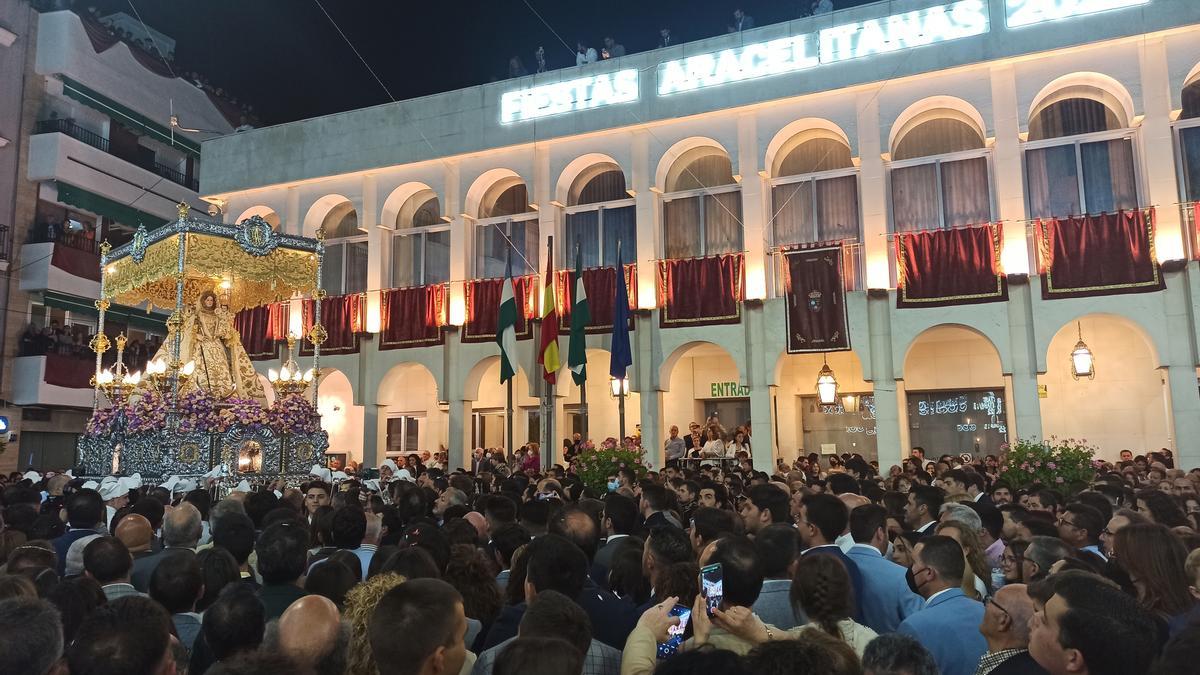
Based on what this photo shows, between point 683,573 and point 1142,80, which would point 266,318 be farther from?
point 683,573

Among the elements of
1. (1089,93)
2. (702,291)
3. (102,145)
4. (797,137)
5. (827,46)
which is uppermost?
(102,145)

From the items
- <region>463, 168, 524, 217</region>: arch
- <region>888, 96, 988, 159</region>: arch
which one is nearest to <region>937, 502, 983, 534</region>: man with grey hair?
<region>888, 96, 988, 159</region>: arch

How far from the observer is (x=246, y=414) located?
17531 millimetres

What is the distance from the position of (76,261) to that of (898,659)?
103ft

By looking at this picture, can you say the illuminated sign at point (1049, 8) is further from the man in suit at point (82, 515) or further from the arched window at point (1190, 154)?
the man in suit at point (82, 515)

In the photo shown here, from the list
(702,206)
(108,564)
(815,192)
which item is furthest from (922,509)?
(702,206)

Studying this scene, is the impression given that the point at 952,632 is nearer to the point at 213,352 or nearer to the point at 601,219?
the point at 213,352

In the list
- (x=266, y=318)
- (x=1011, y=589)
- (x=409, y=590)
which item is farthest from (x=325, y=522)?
(x=266, y=318)

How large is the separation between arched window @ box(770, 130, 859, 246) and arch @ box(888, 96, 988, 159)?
140 cm

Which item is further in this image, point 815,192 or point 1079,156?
point 815,192

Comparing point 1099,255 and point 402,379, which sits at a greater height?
Answer: point 1099,255

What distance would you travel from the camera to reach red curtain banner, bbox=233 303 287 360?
90.2 ft

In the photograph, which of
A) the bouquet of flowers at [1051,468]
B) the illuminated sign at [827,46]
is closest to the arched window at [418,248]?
the illuminated sign at [827,46]

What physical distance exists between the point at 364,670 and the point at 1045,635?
8.59ft
